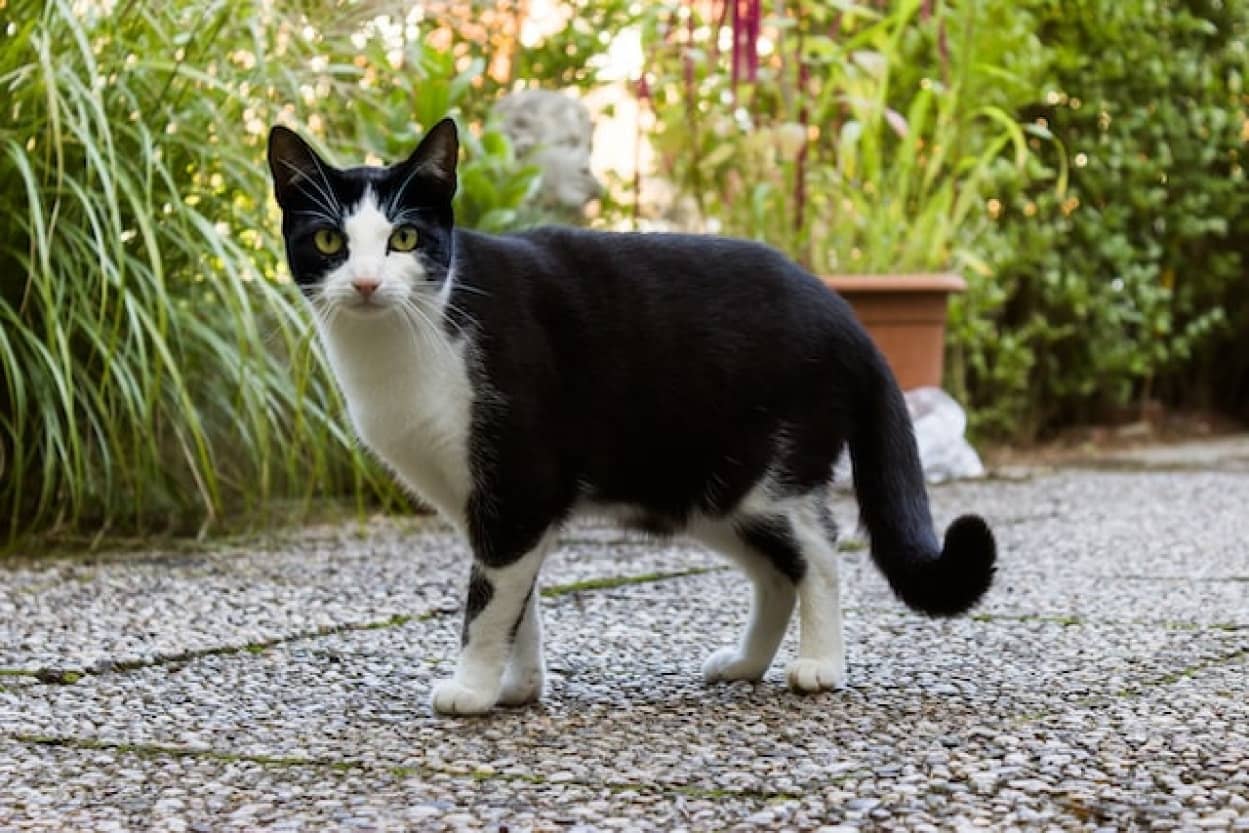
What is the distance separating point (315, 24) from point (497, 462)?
197cm

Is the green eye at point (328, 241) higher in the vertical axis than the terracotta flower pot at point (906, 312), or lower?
higher

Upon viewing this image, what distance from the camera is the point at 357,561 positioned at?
10.6 ft

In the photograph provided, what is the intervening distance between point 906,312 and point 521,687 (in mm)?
2888

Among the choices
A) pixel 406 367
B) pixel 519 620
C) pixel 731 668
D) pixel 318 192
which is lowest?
pixel 731 668

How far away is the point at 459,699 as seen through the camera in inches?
76.9

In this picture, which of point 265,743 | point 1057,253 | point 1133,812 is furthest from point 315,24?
point 1057,253

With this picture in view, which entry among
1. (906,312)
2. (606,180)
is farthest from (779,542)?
(606,180)

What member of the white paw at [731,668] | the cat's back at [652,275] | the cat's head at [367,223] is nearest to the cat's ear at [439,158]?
the cat's head at [367,223]

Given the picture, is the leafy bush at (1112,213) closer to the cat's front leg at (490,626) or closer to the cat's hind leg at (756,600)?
Answer: the cat's hind leg at (756,600)

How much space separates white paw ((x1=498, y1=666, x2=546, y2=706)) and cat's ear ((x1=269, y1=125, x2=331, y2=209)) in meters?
0.65

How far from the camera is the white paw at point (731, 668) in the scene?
2176 mm

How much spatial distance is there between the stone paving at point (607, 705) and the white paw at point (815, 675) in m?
0.03

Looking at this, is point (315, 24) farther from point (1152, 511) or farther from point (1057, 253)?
point (1057, 253)

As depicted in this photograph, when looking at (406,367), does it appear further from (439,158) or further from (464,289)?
(439,158)
